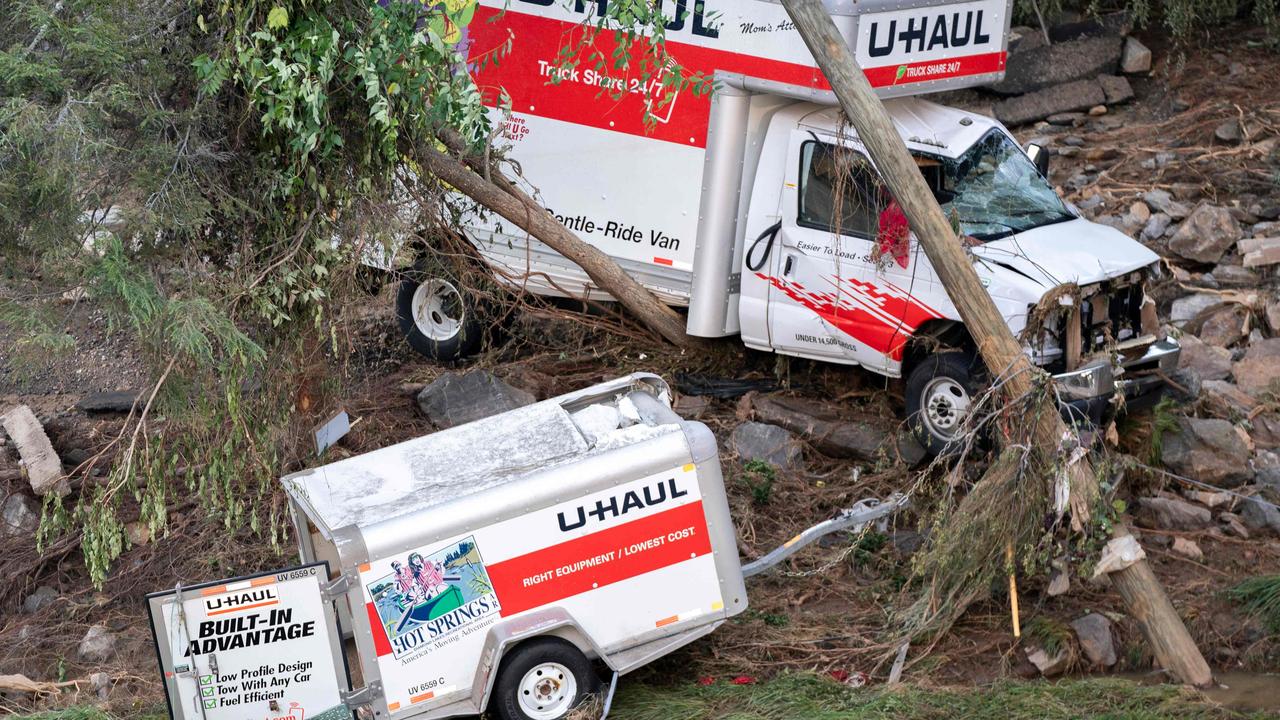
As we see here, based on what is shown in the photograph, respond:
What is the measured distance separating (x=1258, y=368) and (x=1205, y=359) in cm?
38

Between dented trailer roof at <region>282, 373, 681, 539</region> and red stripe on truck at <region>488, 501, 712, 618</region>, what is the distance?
0.40m

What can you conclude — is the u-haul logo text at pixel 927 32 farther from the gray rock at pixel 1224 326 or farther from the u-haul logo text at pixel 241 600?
the u-haul logo text at pixel 241 600

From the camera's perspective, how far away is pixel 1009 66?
47.7 ft

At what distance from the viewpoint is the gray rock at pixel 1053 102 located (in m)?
14.0

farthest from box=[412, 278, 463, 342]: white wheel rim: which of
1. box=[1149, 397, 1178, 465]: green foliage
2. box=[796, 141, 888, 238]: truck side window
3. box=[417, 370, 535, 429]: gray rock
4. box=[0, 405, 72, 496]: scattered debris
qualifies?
box=[1149, 397, 1178, 465]: green foliage

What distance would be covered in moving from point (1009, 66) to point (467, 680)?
1101 centimetres

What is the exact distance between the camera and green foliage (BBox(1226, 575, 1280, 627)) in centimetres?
683

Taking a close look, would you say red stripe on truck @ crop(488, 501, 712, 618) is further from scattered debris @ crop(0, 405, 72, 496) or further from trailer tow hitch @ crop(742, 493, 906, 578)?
scattered debris @ crop(0, 405, 72, 496)

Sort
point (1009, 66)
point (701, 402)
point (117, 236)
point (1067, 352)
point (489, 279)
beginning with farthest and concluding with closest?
point (1009, 66) < point (701, 402) < point (489, 279) < point (1067, 352) < point (117, 236)

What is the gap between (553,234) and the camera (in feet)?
29.8

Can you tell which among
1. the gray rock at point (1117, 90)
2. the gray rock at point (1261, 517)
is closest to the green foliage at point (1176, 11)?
the gray rock at point (1117, 90)

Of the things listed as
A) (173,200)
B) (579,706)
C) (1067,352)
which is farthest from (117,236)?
(1067,352)

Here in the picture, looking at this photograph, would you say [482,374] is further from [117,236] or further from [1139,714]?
[1139,714]

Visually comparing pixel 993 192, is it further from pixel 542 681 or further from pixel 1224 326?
pixel 542 681
